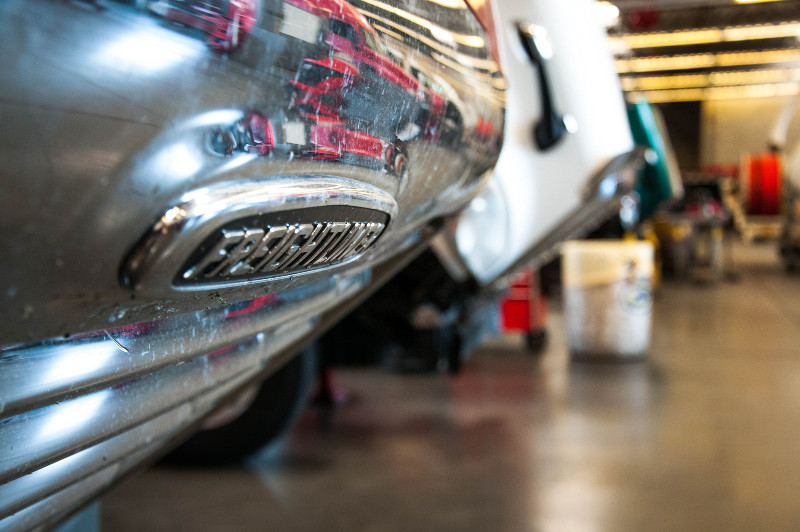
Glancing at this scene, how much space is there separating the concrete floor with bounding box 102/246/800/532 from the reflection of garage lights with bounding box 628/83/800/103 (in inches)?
839

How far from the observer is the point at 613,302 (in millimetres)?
4500

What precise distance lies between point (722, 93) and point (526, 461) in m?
24.3

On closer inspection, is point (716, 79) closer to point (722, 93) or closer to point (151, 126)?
point (722, 93)

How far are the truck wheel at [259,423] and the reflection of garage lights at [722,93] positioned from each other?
2275 centimetres

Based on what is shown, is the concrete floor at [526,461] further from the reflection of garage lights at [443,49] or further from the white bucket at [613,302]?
the reflection of garage lights at [443,49]

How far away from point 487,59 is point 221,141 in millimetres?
428

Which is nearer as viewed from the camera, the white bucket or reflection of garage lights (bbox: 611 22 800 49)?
the white bucket

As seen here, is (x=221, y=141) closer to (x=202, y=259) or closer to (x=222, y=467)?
(x=202, y=259)

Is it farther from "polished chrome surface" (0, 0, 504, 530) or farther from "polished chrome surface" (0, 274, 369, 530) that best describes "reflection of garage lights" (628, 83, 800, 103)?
"polished chrome surface" (0, 0, 504, 530)

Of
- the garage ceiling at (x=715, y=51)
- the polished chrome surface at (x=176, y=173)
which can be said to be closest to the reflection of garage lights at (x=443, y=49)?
the polished chrome surface at (x=176, y=173)

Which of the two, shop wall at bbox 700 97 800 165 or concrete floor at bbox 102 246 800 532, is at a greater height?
shop wall at bbox 700 97 800 165

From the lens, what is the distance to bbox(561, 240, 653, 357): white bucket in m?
4.49

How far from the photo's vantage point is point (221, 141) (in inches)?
13.5

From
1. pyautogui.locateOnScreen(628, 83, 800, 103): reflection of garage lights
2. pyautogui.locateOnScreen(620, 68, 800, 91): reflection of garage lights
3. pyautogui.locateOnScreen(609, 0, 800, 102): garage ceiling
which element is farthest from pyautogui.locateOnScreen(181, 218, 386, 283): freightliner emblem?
pyautogui.locateOnScreen(628, 83, 800, 103): reflection of garage lights
